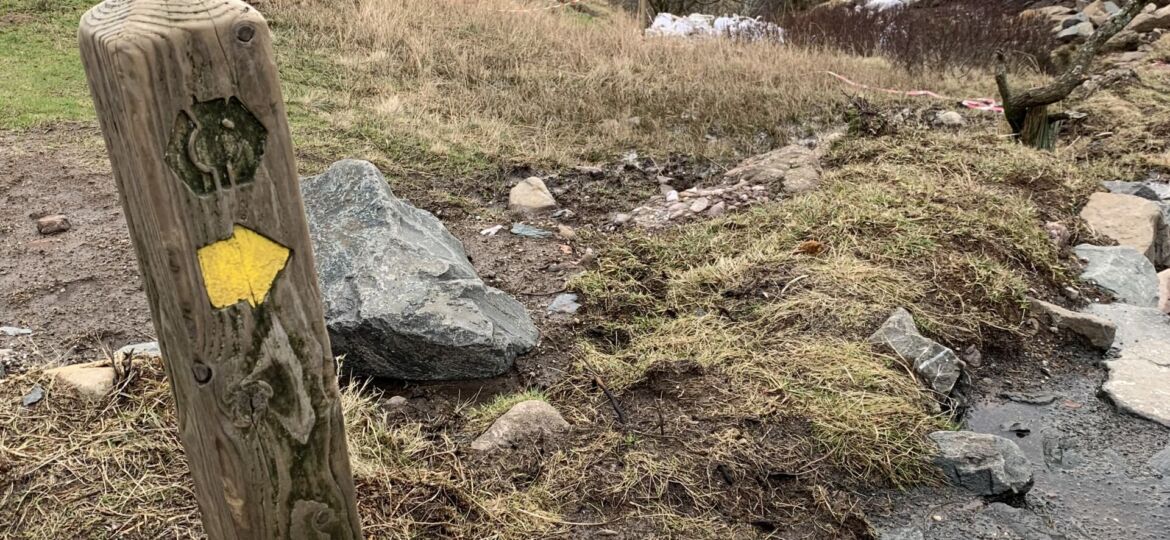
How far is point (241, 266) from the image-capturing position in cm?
127

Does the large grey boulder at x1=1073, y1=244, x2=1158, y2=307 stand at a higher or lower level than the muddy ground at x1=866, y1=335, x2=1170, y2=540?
higher

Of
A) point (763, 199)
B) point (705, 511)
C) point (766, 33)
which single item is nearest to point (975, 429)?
point (705, 511)

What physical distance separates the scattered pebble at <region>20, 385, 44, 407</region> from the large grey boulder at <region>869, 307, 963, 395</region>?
318 cm

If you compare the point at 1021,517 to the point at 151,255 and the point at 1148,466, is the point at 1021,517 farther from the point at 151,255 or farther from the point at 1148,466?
the point at 151,255

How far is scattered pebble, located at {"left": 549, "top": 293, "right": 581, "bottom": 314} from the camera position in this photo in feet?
12.9

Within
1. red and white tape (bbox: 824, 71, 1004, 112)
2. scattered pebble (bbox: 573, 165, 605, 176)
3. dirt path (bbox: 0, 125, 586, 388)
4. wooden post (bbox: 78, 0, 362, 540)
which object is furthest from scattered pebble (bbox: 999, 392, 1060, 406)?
red and white tape (bbox: 824, 71, 1004, 112)

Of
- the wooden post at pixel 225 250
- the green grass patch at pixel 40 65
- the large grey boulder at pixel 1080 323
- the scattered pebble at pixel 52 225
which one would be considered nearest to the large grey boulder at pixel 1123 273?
the large grey boulder at pixel 1080 323

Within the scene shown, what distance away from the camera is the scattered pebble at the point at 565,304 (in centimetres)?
392

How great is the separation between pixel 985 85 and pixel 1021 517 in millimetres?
7884

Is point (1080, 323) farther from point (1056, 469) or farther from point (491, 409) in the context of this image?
point (491, 409)

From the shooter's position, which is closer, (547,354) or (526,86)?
(547,354)

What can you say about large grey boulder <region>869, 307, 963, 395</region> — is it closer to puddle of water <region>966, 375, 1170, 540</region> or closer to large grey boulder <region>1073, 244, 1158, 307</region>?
puddle of water <region>966, 375, 1170, 540</region>

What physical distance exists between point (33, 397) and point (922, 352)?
3353mm

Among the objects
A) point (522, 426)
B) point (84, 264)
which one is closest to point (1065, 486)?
point (522, 426)
